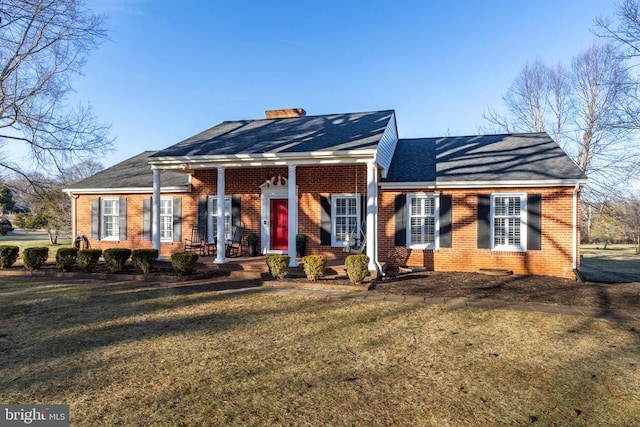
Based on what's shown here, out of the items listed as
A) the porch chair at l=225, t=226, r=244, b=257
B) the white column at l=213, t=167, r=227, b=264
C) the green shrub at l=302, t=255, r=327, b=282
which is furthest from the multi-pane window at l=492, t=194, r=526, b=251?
the porch chair at l=225, t=226, r=244, b=257

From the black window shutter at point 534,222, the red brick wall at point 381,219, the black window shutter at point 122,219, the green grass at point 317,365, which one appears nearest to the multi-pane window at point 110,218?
the black window shutter at point 122,219

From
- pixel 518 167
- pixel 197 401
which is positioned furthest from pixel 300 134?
pixel 197 401

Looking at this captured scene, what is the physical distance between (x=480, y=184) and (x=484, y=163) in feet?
5.54

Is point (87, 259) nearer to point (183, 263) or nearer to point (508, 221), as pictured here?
point (183, 263)

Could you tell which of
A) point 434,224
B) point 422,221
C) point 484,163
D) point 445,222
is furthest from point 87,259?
point 484,163

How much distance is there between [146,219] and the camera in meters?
14.1

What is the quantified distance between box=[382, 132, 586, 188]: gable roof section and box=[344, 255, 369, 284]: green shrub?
3.47 metres

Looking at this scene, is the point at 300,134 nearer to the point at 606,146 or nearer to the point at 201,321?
the point at 201,321

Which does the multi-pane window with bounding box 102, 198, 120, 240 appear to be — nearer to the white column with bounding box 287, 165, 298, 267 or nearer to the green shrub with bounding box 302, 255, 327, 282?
the white column with bounding box 287, 165, 298, 267

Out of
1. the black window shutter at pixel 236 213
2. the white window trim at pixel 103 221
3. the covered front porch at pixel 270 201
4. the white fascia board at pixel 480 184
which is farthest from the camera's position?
the white window trim at pixel 103 221

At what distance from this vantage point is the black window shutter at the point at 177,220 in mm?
13977

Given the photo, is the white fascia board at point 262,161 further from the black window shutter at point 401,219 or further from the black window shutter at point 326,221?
the black window shutter at point 401,219

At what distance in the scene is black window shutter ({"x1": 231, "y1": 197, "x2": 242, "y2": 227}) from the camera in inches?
527

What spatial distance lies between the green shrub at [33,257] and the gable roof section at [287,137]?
4435mm
